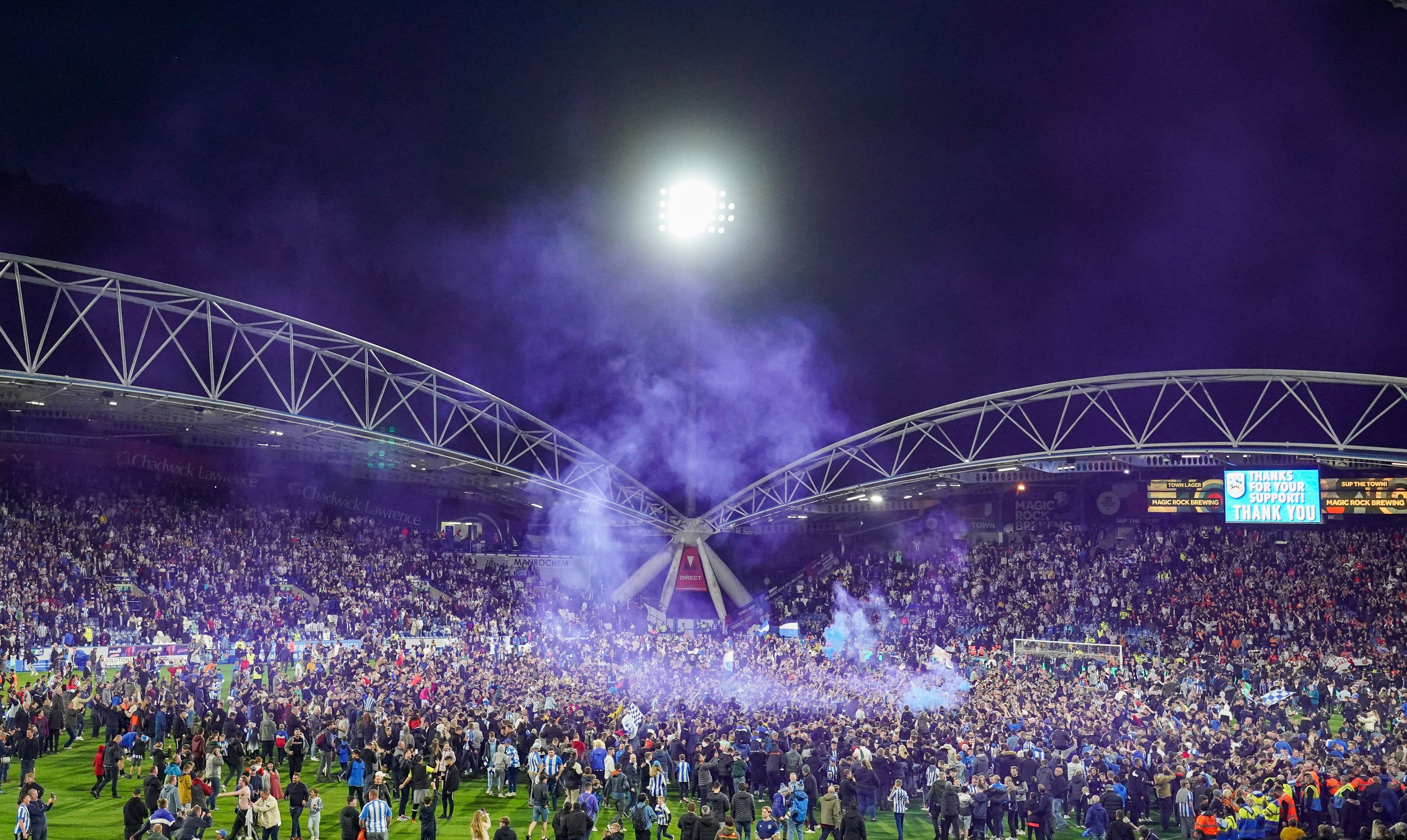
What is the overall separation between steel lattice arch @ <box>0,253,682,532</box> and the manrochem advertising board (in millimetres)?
21848

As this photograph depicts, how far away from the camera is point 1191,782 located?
17.3m

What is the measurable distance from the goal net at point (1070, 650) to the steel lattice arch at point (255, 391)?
15589mm

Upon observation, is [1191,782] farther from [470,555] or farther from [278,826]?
[470,555]

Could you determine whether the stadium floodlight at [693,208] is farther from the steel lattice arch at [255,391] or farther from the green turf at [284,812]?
the green turf at [284,812]

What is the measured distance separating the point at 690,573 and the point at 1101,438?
2072 cm

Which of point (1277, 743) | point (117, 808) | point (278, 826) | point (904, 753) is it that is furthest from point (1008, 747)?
point (117, 808)

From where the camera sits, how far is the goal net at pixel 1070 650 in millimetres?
35500

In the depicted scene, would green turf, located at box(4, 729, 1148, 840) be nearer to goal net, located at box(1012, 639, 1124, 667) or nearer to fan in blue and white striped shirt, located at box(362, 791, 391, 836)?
fan in blue and white striped shirt, located at box(362, 791, 391, 836)

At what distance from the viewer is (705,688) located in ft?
90.6

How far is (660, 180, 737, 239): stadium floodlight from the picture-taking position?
37.2m

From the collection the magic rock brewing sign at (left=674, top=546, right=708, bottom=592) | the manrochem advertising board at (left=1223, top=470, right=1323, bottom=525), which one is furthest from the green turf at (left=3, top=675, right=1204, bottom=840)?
the magic rock brewing sign at (left=674, top=546, right=708, bottom=592)

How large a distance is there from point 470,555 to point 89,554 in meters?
16.9

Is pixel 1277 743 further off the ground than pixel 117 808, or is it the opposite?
pixel 1277 743

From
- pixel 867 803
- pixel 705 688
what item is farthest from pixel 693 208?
pixel 867 803
